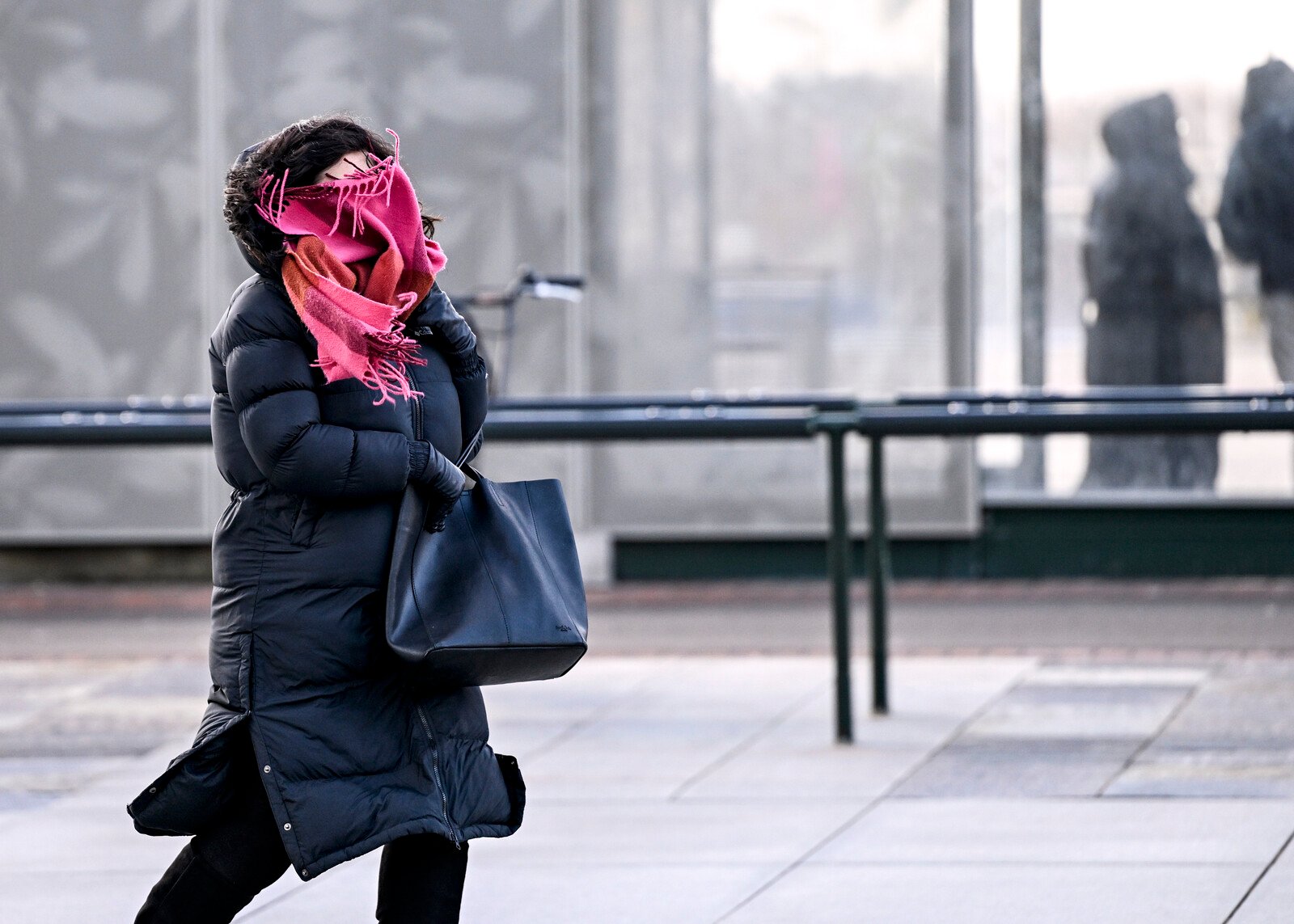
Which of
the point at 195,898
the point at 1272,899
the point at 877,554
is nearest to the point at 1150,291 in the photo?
the point at 877,554

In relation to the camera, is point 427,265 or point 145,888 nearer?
point 427,265

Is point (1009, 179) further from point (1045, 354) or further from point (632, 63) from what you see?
point (632, 63)

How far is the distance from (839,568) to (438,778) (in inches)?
124

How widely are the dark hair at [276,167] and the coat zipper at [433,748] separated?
32cm

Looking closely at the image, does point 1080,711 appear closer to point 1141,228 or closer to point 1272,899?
point 1272,899

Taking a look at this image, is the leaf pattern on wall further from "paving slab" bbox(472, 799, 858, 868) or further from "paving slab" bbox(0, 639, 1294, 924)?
"paving slab" bbox(472, 799, 858, 868)

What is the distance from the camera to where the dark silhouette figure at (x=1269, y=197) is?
10359mm

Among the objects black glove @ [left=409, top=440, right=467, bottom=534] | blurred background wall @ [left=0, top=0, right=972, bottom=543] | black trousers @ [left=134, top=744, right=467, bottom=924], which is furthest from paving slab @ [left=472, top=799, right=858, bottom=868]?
blurred background wall @ [left=0, top=0, right=972, bottom=543]

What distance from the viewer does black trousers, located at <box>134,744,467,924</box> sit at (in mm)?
3484

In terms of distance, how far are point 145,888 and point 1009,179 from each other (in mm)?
6842

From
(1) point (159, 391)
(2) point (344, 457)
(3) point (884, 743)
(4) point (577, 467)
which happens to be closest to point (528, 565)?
(2) point (344, 457)

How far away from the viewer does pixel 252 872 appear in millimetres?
3506

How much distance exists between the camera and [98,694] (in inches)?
314

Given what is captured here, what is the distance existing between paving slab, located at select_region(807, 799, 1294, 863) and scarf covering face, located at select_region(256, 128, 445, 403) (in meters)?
2.19
